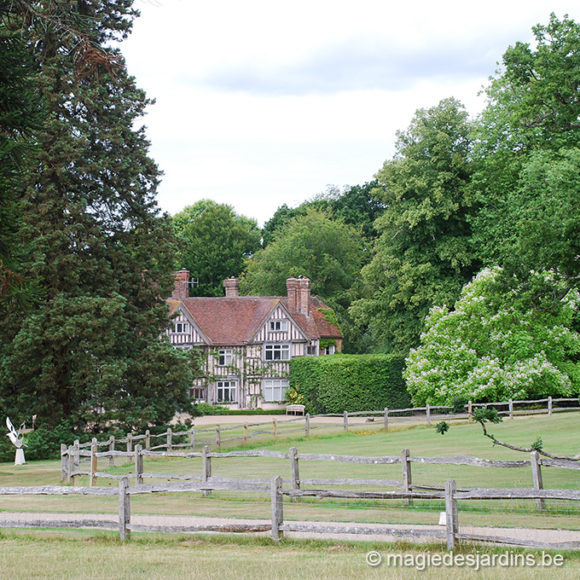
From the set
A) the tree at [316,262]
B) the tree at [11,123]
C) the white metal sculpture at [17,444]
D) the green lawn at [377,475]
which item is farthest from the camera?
the tree at [316,262]

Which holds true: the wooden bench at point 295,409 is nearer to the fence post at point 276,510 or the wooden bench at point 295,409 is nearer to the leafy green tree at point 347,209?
the leafy green tree at point 347,209

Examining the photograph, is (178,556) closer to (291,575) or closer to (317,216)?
(291,575)

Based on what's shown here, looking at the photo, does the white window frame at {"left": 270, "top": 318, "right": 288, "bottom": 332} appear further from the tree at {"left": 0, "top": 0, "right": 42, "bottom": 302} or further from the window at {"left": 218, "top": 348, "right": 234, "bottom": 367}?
the tree at {"left": 0, "top": 0, "right": 42, "bottom": 302}

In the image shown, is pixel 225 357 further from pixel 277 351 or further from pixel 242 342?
pixel 277 351

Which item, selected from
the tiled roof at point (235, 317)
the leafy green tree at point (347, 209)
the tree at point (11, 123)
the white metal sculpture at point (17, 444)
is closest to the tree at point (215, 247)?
the leafy green tree at point (347, 209)

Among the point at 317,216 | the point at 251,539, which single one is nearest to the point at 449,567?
the point at 251,539

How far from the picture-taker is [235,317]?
6469 centimetres

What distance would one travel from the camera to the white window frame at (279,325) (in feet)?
210

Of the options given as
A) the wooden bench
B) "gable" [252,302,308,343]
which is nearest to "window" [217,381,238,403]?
"gable" [252,302,308,343]

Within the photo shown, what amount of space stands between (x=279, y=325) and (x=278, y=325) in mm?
81

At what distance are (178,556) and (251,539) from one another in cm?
153

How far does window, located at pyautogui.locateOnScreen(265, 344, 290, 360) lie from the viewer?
6341 centimetres

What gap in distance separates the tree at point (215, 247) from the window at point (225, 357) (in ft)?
73.2

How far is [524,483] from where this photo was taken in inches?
762
